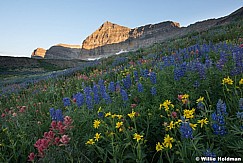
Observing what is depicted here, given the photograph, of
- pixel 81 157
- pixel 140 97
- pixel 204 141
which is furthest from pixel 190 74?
pixel 81 157

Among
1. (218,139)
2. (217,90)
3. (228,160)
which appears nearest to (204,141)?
(218,139)

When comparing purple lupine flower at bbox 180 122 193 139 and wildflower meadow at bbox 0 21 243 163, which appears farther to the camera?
wildflower meadow at bbox 0 21 243 163

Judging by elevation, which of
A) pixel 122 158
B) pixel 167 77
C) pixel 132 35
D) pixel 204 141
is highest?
pixel 132 35

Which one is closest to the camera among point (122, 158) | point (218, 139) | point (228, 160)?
point (228, 160)

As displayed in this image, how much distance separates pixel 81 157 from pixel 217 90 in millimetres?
2046

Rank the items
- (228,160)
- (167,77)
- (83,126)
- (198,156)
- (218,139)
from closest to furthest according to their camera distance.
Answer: (228,160) → (198,156) → (218,139) → (83,126) → (167,77)

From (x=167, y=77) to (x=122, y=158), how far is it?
1865 mm

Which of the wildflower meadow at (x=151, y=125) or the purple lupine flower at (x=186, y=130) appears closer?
the purple lupine flower at (x=186, y=130)

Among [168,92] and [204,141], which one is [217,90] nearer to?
[168,92]

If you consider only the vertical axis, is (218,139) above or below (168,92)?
below

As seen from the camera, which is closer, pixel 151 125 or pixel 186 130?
pixel 186 130

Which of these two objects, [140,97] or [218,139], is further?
[140,97]

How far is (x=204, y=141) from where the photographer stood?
6.17 feet

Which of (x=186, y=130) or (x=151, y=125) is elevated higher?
(x=186, y=130)
